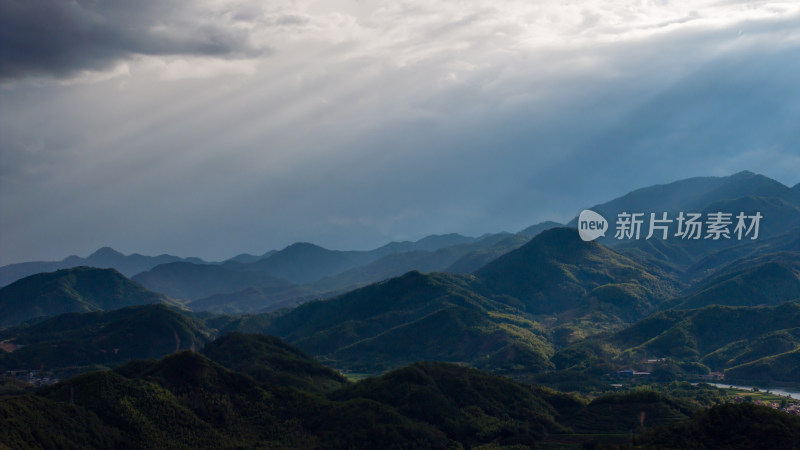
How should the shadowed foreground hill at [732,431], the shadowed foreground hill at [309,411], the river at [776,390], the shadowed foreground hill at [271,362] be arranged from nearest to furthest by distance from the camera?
the shadowed foreground hill at [732,431], the shadowed foreground hill at [309,411], the shadowed foreground hill at [271,362], the river at [776,390]

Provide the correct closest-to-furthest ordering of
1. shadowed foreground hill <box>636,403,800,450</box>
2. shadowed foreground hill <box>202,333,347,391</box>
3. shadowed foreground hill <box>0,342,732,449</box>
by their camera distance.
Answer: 1. shadowed foreground hill <box>636,403,800,450</box>
2. shadowed foreground hill <box>0,342,732,449</box>
3. shadowed foreground hill <box>202,333,347,391</box>

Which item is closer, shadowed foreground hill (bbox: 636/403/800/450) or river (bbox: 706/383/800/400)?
shadowed foreground hill (bbox: 636/403/800/450)

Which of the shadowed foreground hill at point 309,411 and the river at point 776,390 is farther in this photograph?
the river at point 776,390

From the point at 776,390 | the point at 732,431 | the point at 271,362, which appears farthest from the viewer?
the point at 776,390

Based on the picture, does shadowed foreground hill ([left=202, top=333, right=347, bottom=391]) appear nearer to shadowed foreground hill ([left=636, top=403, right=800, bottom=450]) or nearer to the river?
shadowed foreground hill ([left=636, top=403, right=800, bottom=450])

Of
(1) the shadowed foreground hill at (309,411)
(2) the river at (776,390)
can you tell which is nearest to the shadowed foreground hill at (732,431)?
(1) the shadowed foreground hill at (309,411)

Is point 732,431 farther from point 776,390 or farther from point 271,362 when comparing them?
point 271,362

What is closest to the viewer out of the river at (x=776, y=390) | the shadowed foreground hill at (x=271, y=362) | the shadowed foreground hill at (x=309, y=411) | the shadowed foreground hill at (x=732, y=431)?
the shadowed foreground hill at (x=732, y=431)

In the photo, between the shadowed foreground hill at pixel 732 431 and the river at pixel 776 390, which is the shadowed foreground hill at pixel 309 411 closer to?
the shadowed foreground hill at pixel 732 431

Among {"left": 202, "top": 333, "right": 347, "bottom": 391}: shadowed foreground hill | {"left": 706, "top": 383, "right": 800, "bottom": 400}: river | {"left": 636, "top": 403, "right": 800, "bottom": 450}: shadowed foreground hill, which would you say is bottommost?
{"left": 706, "top": 383, "right": 800, "bottom": 400}: river

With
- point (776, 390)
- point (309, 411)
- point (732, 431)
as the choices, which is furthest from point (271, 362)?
point (776, 390)

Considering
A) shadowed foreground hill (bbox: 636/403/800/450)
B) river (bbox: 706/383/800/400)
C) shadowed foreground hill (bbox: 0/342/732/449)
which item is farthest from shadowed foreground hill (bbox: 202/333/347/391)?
river (bbox: 706/383/800/400)

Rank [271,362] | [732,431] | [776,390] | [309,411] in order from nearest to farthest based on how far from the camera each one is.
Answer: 1. [732,431]
2. [309,411]
3. [271,362]
4. [776,390]

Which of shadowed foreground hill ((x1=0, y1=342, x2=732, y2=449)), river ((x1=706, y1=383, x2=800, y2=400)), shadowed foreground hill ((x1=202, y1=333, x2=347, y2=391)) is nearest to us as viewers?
shadowed foreground hill ((x1=0, y1=342, x2=732, y2=449))
